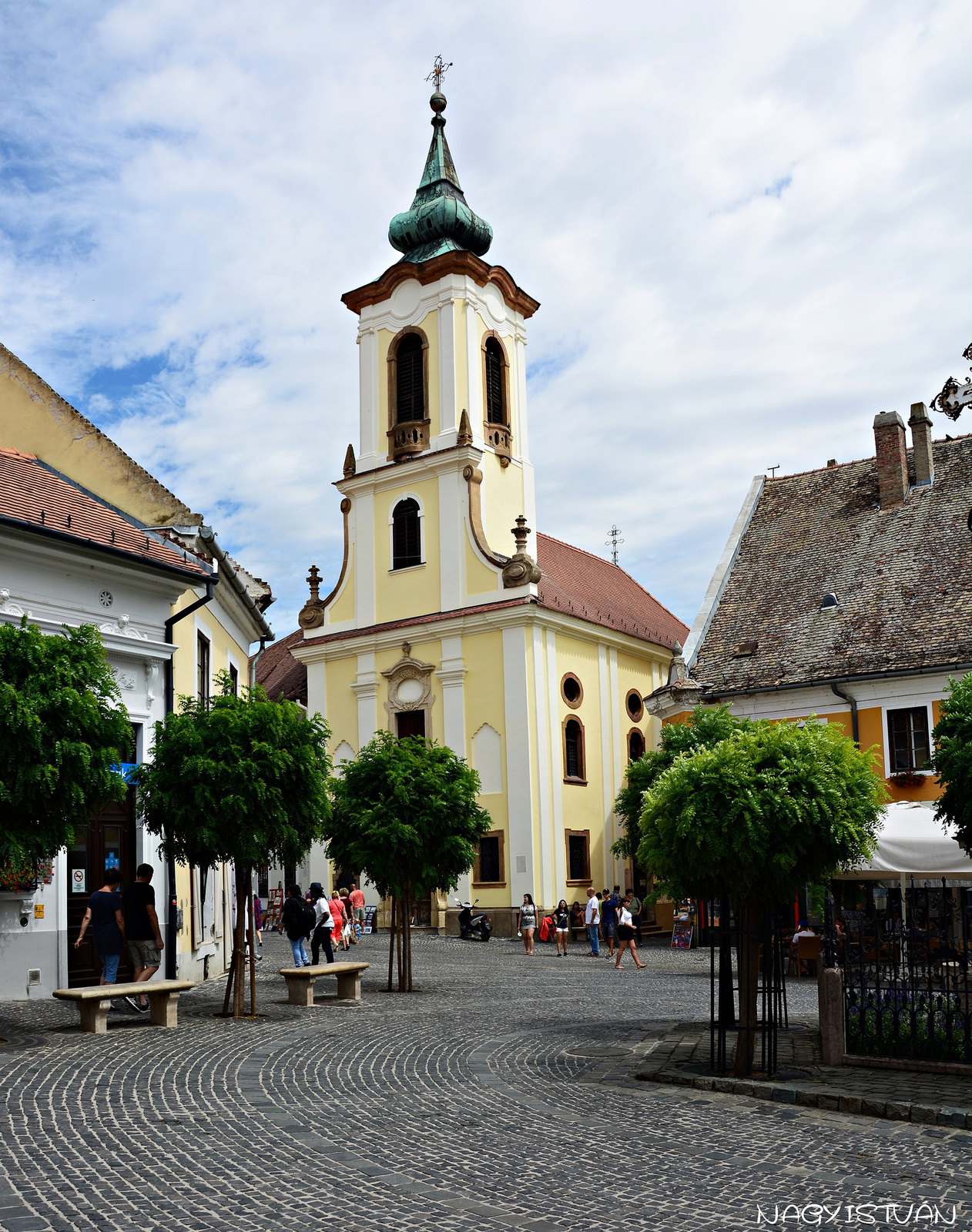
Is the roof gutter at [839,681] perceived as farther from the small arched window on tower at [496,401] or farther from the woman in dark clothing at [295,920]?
the small arched window on tower at [496,401]

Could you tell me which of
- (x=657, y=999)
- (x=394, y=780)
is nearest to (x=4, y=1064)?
(x=394, y=780)

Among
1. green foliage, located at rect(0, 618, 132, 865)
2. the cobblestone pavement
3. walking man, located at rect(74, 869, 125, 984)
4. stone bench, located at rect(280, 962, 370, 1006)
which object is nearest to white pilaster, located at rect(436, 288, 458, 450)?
stone bench, located at rect(280, 962, 370, 1006)

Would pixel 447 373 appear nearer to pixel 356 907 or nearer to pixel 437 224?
pixel 437 224

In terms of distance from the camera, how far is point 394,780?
18547 mm

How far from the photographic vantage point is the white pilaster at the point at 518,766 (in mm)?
35750

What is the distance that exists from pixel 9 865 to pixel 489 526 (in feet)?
94.7

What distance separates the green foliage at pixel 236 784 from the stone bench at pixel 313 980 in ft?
5.91

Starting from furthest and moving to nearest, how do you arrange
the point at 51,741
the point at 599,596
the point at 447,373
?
the point at 599,596 < the point at 447,373 < the point at 51,741

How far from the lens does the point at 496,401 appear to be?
139ft

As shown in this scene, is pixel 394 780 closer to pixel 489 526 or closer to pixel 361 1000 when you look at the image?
pixel 361 1000

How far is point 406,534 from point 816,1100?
105 feet

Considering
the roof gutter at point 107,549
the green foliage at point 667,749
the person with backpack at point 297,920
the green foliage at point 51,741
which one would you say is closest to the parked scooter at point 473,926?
the green foliage at point 667,749

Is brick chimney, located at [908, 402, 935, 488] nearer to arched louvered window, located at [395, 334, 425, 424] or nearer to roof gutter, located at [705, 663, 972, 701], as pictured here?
roof gutter, located at [705, 663, 972, 701]

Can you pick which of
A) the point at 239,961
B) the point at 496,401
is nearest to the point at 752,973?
the point at 239,961
